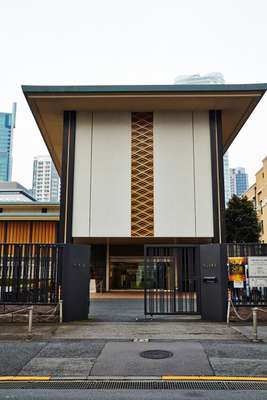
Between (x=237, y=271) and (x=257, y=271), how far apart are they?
66cm

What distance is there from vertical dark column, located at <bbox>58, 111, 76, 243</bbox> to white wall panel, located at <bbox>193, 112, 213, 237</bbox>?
7.17 m

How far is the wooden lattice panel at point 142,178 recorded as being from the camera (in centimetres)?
2383

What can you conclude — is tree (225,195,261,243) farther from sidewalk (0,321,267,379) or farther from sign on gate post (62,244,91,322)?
sidewalk (0,321,267,379)

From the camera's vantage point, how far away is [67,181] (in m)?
23.8

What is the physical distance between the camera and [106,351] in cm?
888

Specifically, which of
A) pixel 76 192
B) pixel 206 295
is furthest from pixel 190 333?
pixel 76 192

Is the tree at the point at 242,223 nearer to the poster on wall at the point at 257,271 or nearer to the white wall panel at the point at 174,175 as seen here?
the white wall panel at the point at 174,175

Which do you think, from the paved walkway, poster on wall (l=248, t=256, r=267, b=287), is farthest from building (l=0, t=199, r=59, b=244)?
the paved walkway

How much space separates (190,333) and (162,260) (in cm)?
481

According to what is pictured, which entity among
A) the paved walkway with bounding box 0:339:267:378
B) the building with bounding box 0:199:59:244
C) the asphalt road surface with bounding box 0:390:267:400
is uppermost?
the building with bounding box 0:199:59:244

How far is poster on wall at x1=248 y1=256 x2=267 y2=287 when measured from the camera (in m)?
13.3

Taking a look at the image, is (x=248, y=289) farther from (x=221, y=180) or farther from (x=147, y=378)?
(x=221, y=180)

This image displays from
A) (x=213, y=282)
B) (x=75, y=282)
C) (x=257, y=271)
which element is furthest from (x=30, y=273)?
(x=257, y=271)

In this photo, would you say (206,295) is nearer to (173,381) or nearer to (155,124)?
(173,381)
